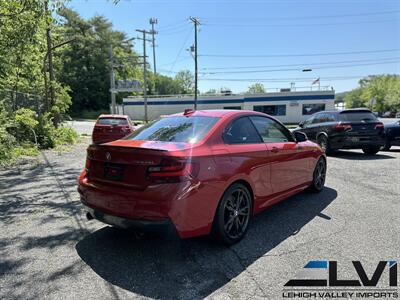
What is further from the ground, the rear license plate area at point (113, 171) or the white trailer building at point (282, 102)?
the white trailer building at point (282, 102)

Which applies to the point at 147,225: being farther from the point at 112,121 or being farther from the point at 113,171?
the point at 112,121

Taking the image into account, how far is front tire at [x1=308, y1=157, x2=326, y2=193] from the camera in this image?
618cm

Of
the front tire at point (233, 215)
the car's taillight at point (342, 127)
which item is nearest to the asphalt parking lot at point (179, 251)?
the front tire at point (233, 215)

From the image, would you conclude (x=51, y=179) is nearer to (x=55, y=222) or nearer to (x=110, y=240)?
(x=55, y=222)

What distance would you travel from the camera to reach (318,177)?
631 cm

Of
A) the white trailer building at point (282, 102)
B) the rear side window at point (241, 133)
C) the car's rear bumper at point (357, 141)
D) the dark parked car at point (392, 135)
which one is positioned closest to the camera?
the rear side window at point (241, 133)

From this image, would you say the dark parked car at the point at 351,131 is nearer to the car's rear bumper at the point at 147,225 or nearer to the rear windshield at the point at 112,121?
the rear windshield at the point at 112,121

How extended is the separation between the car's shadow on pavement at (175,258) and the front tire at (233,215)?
0.43 ft

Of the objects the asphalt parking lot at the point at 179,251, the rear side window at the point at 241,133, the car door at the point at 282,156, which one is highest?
the rear side window at the point at 241,133

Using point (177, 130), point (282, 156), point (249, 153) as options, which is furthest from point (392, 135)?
point (177, 130)

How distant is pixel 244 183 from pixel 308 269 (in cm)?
124

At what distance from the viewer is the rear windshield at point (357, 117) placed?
436 inches

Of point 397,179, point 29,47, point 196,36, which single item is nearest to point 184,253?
point 397,179

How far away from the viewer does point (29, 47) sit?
12.3 meters
